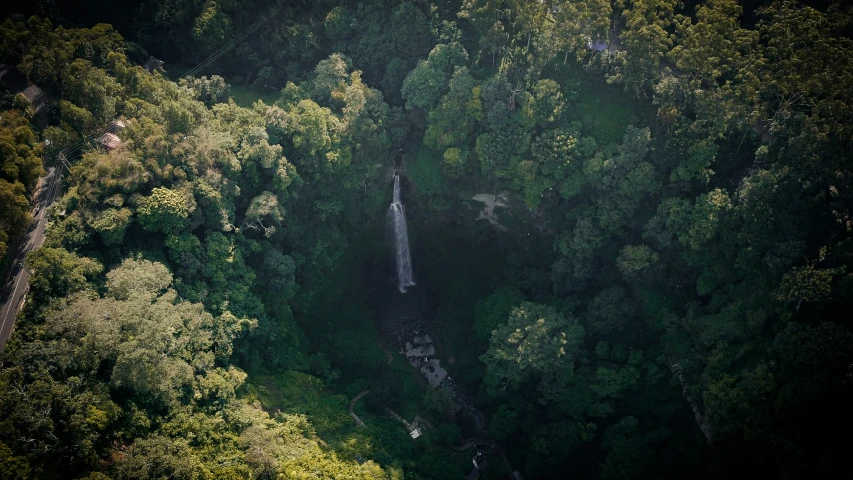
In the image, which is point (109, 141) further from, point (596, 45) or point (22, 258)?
point (596, 45)

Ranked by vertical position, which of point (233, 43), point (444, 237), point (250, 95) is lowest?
point (444, 237)

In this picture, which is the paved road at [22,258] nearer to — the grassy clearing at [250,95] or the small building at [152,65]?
the small building at [152,65]

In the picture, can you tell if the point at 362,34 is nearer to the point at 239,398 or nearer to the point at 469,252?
the point at 469,252

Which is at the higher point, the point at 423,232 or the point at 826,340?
the point at 423,232

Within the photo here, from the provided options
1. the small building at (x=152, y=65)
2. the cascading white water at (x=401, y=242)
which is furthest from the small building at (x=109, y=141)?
the cascading white water at (x=401, y=242)

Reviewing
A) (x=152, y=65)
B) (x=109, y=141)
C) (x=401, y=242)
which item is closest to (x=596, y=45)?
(x=401, y=242)

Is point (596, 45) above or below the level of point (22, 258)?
above

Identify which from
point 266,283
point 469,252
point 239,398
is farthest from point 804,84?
point 239,398
